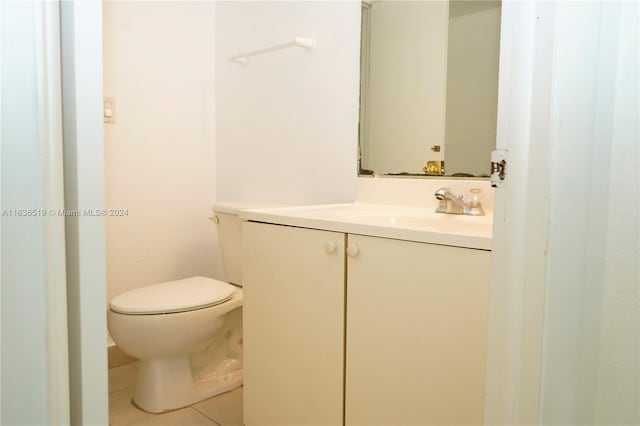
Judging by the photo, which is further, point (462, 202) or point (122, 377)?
point (122, 377)

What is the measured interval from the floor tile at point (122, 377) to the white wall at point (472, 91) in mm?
1602

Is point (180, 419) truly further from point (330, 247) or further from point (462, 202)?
point (462, 202)

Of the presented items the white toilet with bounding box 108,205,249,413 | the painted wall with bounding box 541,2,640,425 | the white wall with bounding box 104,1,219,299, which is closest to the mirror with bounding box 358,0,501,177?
the white toilet with bounding box 108,205,249,413

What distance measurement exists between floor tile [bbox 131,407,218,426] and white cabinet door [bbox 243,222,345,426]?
0.28 metres

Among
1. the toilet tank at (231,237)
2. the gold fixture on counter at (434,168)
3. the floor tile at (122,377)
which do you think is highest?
the gold fixture on counter at (434,168)

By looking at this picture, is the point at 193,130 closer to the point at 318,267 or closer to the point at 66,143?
the point at 318,267

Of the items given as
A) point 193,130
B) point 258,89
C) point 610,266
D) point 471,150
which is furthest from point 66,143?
point 193,130

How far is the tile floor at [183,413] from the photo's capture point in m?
1.72

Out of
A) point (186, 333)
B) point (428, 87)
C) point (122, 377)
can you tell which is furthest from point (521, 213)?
point (122, 377)

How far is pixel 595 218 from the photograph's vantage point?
2.13ft

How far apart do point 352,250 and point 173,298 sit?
0.86 meters

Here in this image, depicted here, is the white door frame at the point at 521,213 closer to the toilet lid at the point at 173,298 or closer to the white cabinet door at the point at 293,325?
the white cabinet door at the point at 293,325

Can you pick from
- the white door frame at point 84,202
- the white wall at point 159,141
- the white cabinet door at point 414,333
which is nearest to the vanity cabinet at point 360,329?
the white cabinet door at point 414,333

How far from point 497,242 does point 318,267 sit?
67cm
